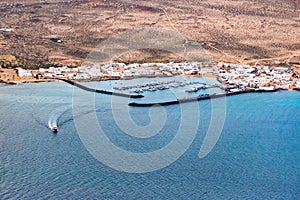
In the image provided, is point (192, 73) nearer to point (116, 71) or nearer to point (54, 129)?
point (116, 71)

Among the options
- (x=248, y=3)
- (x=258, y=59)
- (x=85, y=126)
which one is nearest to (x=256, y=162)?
(x=85, y=126)

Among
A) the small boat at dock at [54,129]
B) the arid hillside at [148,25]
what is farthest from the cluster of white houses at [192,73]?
the small boat at dock at [54,129]

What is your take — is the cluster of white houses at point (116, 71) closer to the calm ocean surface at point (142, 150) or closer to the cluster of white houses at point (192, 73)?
the cluster of white houses at point (192, 73)

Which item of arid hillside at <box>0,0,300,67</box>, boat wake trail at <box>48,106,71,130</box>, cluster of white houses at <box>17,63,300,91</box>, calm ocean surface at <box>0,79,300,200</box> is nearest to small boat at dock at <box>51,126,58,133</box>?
boat wake trail at <box>48,106,71,130</box>

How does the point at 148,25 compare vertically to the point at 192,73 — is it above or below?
above

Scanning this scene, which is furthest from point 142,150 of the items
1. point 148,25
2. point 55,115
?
point 148,25
